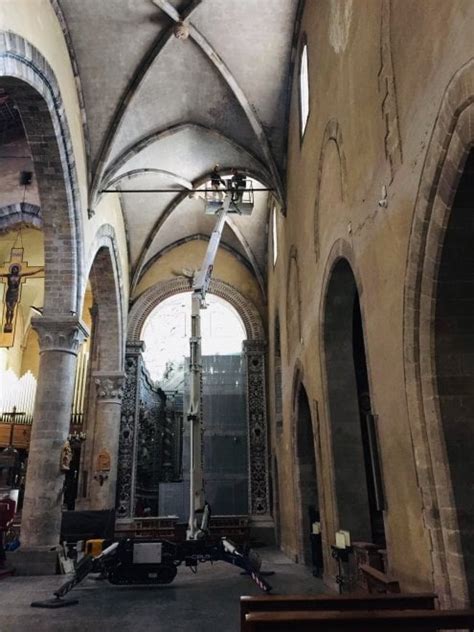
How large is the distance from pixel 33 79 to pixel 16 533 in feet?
35.2

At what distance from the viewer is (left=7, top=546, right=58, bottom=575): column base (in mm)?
9188

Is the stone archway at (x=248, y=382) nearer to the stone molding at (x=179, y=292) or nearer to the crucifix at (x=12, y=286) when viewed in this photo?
the stone molding at (x=179, y=292)

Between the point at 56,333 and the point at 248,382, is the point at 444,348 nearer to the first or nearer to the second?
the point at 56,333

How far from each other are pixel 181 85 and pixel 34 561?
398 inches

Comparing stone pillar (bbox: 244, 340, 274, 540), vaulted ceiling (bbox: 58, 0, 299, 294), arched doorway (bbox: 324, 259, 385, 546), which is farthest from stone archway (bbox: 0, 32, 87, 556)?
stone pillar (bbox: 244, 340, 274, 540)

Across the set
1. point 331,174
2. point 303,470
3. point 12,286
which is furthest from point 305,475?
point 12,286

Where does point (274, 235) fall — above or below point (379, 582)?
above

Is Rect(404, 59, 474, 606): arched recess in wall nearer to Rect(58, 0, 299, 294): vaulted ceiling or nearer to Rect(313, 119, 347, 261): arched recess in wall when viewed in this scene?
Rect(313, 119, 347, 261): arched recess in wall

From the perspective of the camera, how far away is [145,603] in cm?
685

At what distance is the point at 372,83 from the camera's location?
5441 mm

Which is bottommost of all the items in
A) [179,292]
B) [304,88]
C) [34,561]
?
[34,561]

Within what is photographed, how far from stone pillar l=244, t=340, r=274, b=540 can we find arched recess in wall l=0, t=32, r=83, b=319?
7.69 m

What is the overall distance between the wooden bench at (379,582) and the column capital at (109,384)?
1139 cm

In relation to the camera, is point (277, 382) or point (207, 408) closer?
point (277, 382)
